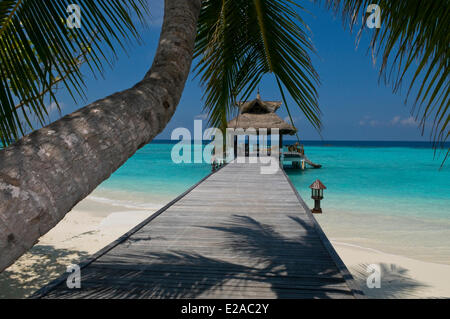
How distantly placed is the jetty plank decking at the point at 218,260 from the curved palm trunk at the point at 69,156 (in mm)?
1574

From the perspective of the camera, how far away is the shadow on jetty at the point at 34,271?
5316 millimetres

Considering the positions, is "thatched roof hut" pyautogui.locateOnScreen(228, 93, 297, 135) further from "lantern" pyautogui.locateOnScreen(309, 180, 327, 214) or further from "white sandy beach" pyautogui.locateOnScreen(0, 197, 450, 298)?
"white sandy beach" pyautogui.locateOnScreen(0, 197, 450, 298)

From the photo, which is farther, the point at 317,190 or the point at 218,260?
the point at 317,190

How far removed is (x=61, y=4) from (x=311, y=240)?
3133mm

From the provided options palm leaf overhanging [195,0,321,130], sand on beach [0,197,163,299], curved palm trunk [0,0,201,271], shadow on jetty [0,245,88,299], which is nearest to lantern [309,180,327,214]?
sand on beach [0,197,163,299]

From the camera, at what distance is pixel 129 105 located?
1.03 metres

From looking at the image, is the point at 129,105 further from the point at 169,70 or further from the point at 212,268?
the point at 212,268

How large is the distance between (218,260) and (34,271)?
5.51 meters

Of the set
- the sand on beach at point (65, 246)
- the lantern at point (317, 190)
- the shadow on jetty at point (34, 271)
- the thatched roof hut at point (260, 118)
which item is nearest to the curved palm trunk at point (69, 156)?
the sand on beach at point (65, 246)

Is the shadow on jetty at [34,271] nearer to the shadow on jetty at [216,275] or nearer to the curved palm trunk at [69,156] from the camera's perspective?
the shadow on jetty at [216,275]

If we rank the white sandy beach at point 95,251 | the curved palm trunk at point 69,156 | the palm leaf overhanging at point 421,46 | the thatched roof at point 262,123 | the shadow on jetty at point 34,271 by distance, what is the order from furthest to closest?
the thatched roof at point 262,123 < the white sandy beach at point 95,251 < the shadow on jetty at point 34,271 < the palm leaf overhanging at point 421,46 < the curved palm trunk at point 69,156

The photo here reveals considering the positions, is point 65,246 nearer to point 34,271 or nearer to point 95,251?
point 95,251

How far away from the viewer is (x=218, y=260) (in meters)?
2.87

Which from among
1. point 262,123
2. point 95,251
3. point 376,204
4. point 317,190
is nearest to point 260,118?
point 262,123
